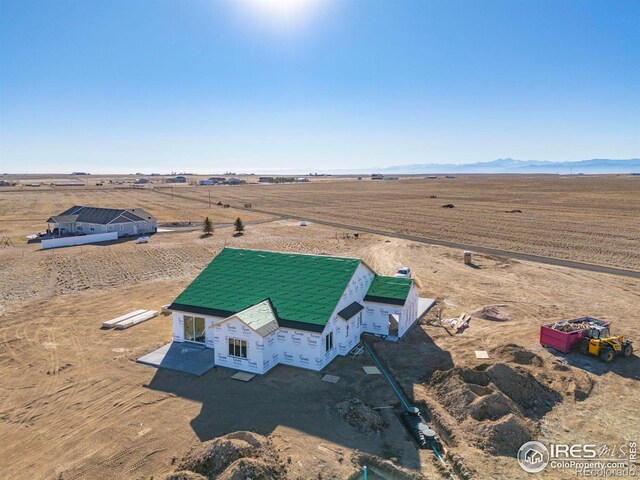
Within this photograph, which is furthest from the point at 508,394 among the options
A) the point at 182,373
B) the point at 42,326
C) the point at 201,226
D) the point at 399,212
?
the point at 399,212

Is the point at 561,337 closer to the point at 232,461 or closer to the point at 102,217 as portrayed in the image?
the point at 232,461

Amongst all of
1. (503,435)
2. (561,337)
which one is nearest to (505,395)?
(503,435)

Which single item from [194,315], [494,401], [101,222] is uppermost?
[101,222]

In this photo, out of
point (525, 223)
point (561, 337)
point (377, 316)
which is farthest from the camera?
point (525, 223)

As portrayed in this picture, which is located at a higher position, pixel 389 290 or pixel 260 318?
pixel 389 290

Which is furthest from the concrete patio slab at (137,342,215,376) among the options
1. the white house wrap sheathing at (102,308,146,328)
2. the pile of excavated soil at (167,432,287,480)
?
the pile of excavated soil at (167,432,287,480)

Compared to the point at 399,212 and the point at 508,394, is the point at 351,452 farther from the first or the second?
the point at 399,212

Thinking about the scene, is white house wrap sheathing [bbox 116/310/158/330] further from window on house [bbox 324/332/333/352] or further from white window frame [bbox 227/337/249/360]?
window on house [bbox 324/332/333/352]
